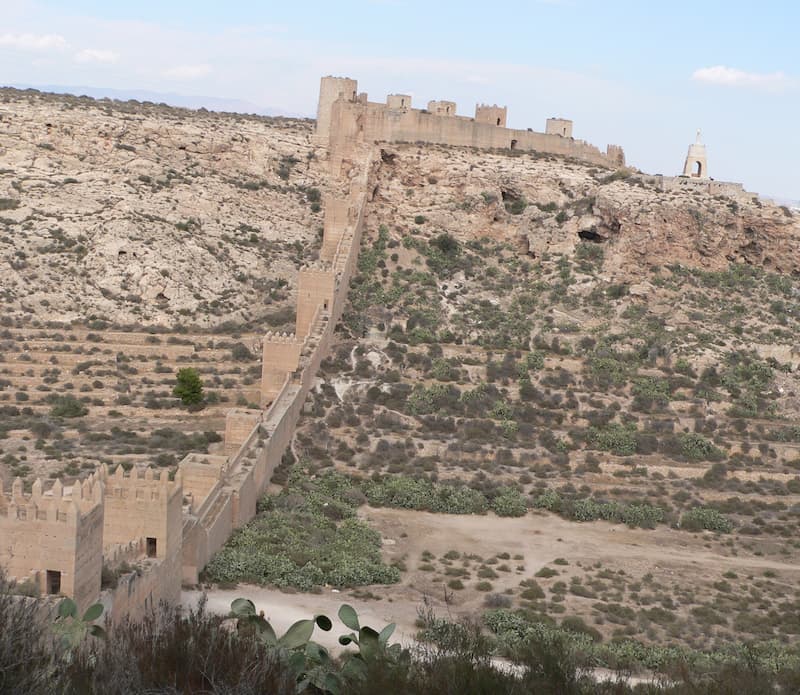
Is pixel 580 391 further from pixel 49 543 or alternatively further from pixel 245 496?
pixel 49 543

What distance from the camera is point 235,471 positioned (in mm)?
24125

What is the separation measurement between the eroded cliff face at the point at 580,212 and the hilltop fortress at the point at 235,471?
125 cm

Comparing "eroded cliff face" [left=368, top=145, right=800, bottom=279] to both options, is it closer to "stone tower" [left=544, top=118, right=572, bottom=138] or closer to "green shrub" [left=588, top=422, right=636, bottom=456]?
"stone tower" [left=544, top=118, right=572, bottom=138]

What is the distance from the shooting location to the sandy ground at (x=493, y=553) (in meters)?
19.9

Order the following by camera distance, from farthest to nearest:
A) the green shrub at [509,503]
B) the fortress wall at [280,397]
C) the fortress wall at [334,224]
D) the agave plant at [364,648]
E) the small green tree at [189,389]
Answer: the fortress wall at [334,224]
the small green tree at [189,389]
the green shrub at [509,503]
the fortress wall at [280,397]
the agave plant at [364,648]

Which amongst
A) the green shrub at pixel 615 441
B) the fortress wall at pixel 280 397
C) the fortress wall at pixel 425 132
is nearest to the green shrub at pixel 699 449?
the green shrub at pixel 615 441

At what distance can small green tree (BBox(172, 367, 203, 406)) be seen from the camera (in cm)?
3086

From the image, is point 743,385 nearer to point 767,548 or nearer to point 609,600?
point 767,548

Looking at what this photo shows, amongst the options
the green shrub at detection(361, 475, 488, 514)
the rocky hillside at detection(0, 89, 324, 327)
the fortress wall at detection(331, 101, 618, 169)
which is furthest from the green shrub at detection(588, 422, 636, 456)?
the fortress wall at detection(331, 101, 618, 169)

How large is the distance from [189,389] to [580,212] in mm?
17067

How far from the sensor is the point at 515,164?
4253cm

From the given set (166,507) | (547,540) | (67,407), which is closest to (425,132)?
(67,407)

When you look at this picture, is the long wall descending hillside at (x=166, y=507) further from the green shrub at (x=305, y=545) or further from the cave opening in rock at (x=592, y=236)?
the cave opening in rock at (x=592, y=236)

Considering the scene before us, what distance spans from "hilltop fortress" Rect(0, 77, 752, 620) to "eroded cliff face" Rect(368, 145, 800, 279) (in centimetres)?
125
